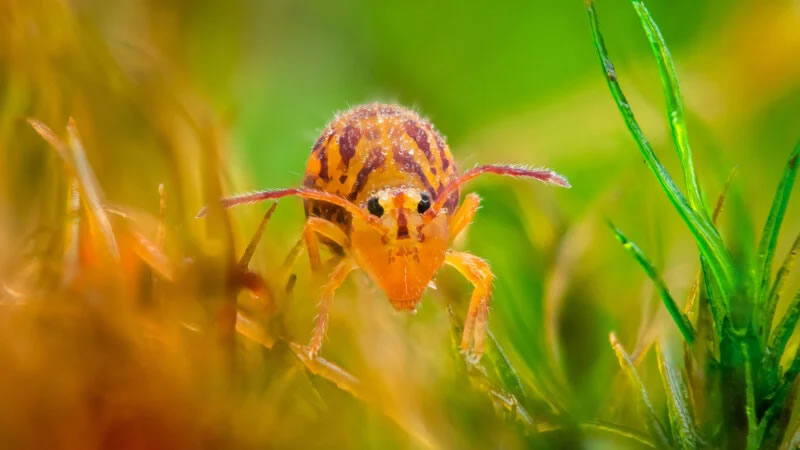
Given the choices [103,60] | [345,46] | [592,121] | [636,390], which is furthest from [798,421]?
[345,46]

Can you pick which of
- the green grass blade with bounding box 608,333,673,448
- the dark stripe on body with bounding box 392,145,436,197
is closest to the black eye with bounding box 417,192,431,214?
the dark stripe on body with bounding box 392,145,436,197

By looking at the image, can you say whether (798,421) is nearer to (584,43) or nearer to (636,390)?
(636,390)

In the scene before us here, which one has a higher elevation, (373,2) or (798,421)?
(373,2)

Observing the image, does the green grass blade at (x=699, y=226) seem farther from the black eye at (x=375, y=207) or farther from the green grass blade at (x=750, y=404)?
the black eye at (x=375, y=207)

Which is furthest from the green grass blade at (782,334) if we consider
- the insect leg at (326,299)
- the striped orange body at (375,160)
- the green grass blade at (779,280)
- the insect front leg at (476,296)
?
the striped orange body at (375,160)

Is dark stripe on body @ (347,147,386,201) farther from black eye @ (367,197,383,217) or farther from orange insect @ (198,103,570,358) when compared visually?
black eye @ (367,197,383,217)
